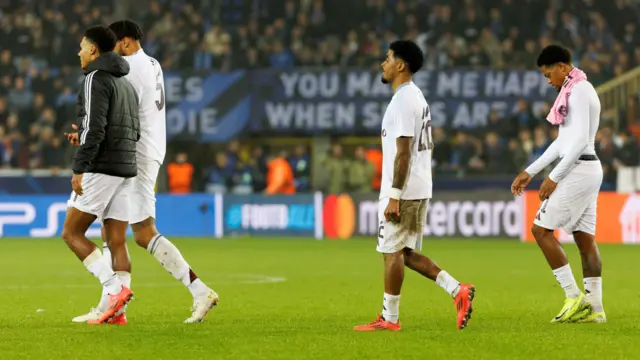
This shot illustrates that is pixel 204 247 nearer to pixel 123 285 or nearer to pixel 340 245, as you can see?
pixel 340 245

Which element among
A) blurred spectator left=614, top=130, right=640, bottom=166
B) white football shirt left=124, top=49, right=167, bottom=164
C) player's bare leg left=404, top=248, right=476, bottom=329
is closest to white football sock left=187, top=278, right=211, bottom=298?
white football shirt left=124, top=49, right=167, bottom=164

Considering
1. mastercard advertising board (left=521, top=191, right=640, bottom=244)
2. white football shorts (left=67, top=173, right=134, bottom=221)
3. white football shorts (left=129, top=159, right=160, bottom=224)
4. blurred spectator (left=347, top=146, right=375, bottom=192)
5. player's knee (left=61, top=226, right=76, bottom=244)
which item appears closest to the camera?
white football shorts (left=67, top=173, right=134, bottom=221)

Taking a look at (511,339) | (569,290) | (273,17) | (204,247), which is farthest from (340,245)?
(511,339)

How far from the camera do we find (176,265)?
33.3 feet

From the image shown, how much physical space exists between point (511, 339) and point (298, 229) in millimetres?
18728

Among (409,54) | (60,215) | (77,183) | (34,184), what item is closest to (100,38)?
(77,183)

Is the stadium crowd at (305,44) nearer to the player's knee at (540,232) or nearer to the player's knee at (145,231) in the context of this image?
the player's knee at (540,232)

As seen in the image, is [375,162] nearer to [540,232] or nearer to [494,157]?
[494,157]

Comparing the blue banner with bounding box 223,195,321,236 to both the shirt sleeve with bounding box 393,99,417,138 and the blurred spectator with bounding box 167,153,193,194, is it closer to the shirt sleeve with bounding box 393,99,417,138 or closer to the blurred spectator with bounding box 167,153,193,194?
the blurred spectator with bounding box 167,153,193,194

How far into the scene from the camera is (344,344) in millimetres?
8547

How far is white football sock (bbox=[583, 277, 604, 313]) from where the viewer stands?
34.4 feet

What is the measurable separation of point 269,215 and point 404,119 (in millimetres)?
18641

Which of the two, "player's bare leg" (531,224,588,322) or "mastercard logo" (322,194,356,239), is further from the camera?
"mastercard logo" (322,194,356,239)

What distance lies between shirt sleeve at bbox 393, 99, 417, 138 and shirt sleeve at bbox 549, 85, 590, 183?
156 centimetres
